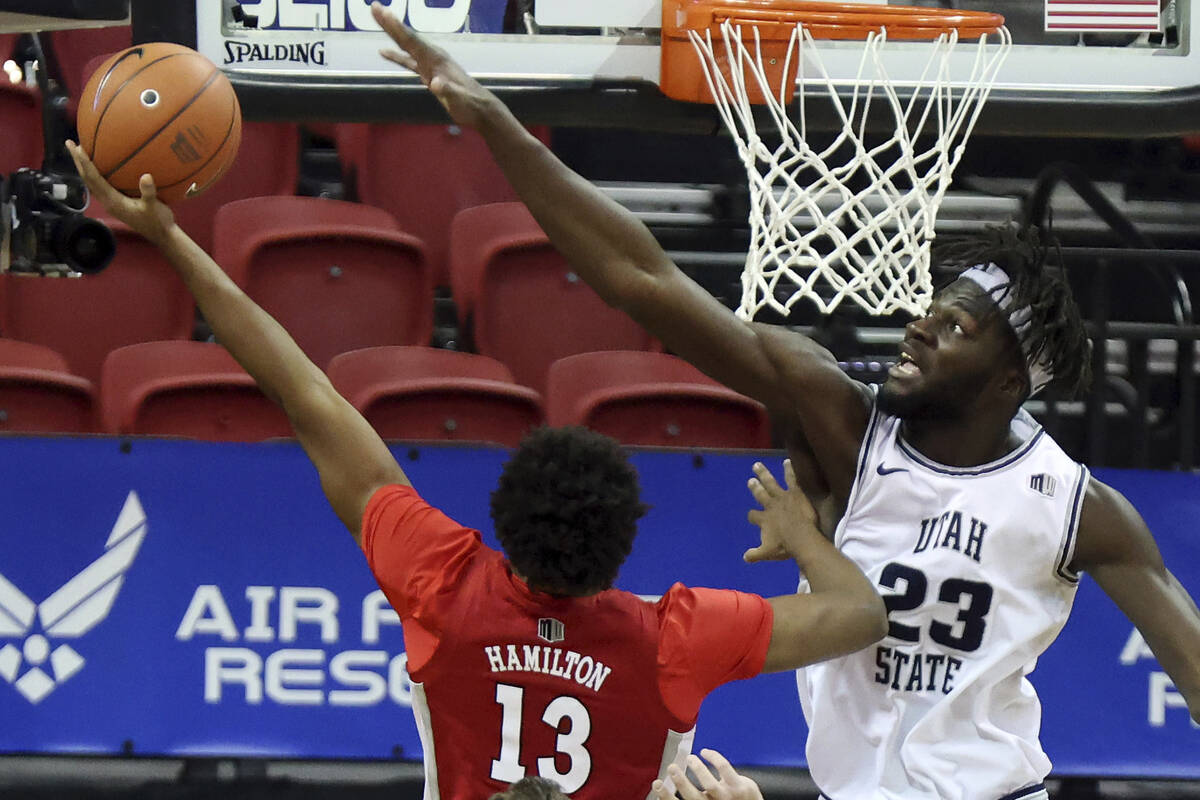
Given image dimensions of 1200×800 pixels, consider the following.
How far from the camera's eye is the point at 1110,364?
613 cm

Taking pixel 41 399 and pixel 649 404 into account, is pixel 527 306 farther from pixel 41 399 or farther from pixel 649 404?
pixel 41 399

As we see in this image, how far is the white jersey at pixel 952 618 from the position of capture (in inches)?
117

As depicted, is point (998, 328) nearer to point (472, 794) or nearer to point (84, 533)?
point (472, 794)

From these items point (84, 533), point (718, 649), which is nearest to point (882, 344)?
point (84, 533)

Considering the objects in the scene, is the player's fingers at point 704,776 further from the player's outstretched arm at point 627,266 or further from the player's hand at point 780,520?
the player's outstretched arm at point 627,266

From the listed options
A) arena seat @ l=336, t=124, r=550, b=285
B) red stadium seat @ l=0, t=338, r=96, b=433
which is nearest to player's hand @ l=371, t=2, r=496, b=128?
red stadium seat @ l=0, t=338, r=96, b=433

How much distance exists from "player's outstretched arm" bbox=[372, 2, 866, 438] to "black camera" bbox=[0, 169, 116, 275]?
48.6 inches

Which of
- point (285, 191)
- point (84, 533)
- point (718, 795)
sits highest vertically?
point (285, 191)

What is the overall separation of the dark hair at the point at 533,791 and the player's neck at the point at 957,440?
116cm

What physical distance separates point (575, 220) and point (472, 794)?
1017 mm

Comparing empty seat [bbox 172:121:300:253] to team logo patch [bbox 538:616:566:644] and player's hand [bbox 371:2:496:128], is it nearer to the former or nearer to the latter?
player's hand [bbox 371:2:496:128]

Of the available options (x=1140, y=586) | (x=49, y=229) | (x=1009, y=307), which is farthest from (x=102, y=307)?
(x=1140, y=586)

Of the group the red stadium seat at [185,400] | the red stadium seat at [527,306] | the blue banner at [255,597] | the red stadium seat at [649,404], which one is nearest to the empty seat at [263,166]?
the red stadium seat at [527,306]

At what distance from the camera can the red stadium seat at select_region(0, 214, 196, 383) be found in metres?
5.25
